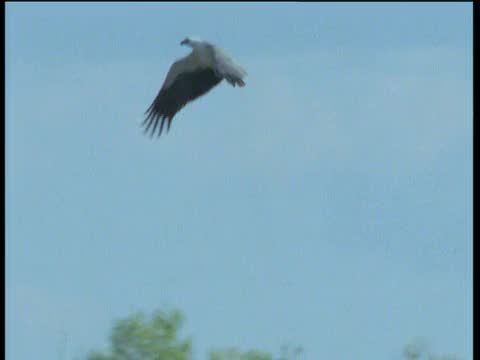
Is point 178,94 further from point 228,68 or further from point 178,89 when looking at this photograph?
point 228,68

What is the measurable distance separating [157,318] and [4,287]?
4.81 meters

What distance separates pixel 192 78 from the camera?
484 inches

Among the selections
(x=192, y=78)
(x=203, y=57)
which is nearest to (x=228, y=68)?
(x=203, y=57)

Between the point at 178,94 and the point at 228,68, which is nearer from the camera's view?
the point at 228,68

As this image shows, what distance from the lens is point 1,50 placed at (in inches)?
355

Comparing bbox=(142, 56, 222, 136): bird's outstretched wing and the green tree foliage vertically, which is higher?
bbox=(142, 56, 222, 136): bird's outstretched wing

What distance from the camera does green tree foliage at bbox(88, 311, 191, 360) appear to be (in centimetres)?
1274

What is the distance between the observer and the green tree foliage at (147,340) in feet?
41.8

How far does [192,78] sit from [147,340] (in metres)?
2.15

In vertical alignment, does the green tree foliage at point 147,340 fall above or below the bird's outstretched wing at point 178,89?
below

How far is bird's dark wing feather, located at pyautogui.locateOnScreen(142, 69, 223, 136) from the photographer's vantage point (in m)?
12.2

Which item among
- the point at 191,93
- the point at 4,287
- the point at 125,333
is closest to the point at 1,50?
the point at 4,287

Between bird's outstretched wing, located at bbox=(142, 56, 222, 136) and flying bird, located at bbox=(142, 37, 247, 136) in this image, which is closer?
flying bird, located at bbox=(142, 37, 247, 136)
